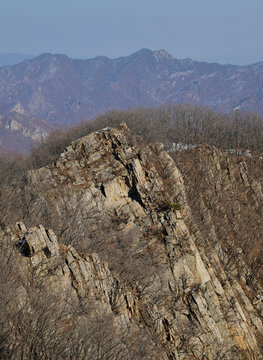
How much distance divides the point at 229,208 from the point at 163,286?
24.7 metres

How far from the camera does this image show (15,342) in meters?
20.0

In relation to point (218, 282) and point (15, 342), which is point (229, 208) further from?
point (15, 342)

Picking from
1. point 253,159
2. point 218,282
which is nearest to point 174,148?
point 253,159

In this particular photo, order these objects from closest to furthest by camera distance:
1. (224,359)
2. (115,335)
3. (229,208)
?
(115,335) < (224,359) < (229,208)

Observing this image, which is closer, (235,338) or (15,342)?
(15,342)

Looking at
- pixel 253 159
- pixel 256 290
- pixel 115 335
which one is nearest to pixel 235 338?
pixel 256 290

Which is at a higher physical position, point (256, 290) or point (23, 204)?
point (23, 204)

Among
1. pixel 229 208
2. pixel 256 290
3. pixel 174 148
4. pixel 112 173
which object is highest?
pixel 112 173

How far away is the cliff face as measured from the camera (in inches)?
1067

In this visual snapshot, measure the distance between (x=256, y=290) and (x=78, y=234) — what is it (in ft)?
72.6

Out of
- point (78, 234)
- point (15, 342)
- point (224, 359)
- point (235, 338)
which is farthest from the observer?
point (78, 234)

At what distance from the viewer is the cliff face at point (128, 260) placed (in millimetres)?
27094

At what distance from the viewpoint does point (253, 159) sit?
73.5 m

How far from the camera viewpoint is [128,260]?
4031 centimetres
